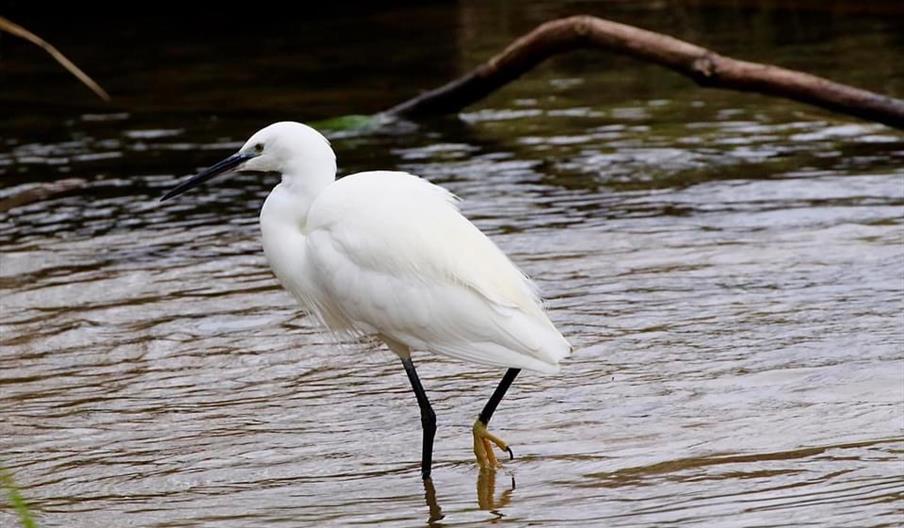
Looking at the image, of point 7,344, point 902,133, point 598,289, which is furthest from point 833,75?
point 7,344

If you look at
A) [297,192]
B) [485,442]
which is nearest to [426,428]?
[485,442]

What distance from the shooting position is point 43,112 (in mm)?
12961

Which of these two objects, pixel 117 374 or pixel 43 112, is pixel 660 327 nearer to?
pixel 117 374

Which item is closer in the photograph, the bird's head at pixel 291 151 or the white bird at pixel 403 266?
the white bird at pixel 403 266

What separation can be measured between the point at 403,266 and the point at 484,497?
75cm

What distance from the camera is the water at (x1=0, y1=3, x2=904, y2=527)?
15.4 ft

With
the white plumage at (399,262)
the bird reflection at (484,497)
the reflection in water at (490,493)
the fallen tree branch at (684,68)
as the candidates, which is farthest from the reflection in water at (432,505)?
the fallen tree branch at (684,68)

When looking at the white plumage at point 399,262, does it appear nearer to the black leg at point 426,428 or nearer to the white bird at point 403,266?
the white bird at point 403,266

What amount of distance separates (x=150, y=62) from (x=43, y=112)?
2.88 m

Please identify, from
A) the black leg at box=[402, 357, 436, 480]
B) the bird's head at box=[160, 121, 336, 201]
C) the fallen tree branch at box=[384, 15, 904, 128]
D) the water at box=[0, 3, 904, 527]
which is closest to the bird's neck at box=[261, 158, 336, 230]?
the bird's head at box=[160, 121, 336, 201]

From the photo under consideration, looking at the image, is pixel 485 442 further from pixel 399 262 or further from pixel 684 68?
pixel 684 68

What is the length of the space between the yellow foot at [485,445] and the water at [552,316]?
0.25ft

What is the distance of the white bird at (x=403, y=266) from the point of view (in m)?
4.77

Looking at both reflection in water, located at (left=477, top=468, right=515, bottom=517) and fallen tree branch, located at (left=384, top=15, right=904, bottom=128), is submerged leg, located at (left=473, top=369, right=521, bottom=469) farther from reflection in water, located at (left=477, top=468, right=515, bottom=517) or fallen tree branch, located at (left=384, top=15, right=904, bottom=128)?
fallen tree branch, located at (left=384, top=15, right=904, bottom=128)
